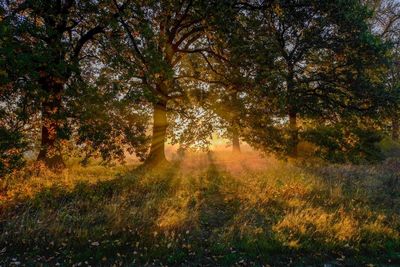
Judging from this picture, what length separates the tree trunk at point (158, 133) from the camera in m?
19.3

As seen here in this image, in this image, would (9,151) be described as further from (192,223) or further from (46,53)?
(192,223)

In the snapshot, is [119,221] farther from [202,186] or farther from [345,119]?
[345,119]

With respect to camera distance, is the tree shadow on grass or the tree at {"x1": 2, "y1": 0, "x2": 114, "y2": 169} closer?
the tree shadow on grass

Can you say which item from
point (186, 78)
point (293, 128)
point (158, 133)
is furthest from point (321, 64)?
point (158, 133)

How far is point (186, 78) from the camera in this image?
20484mm

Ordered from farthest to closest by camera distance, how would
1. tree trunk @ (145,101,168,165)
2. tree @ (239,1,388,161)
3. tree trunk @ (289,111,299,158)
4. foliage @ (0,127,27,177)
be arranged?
1. tree trunk @ (145,101,168,165)
2. tree trunk @ (289,111,299,158)
3. tree @ (239,1,388,161)
4. foliage @ (0,127,27,177)

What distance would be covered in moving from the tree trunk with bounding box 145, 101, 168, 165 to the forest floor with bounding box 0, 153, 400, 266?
631 centimetres

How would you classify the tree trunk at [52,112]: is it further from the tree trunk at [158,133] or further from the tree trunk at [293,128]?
the tree trunk at [293,128]

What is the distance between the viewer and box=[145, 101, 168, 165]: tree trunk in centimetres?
1928

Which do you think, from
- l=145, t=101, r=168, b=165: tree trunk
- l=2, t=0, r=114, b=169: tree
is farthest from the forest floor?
l=145, t=101, r=168, b=165: tree trunk

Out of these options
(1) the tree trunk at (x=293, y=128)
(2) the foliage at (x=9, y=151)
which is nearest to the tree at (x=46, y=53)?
(2) the foliage at (x=9, y=151)

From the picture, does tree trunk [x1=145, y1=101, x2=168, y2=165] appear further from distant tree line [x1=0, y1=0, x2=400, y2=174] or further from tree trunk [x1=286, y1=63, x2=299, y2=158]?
tree trunk [x1=286, y1=63, x2=299, y2=158]

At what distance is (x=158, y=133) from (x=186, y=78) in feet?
11.8

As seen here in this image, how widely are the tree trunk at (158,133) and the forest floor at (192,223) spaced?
631 cm
